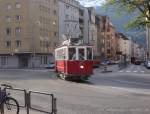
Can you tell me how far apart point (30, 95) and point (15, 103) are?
24.2 inches

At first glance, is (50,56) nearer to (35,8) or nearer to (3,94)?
(35,8)

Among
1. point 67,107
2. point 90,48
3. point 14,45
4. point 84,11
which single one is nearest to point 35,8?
point 14,45

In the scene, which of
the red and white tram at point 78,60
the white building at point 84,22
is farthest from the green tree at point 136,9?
the white building at point 84,22

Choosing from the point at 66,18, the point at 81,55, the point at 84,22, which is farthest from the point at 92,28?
the point at 81,55

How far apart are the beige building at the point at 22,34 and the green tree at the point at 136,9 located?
61816 mm

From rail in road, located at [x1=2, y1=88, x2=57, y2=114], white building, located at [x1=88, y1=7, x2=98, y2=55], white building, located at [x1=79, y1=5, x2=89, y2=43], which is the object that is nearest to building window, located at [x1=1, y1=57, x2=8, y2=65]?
white building, located at [x1=79, y1=5, x2=89, y2=43]

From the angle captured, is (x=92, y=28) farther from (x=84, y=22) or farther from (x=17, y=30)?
(x=17, y=30)

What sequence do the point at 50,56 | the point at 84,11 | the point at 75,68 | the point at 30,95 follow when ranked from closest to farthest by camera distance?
the point at 30,95 → the point at 75,68 → the point at 50,56 → the point at 84,11

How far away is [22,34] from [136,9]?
2548 inches

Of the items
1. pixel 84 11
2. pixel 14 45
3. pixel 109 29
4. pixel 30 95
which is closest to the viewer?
pixel 30 95

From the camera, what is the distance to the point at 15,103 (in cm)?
1395

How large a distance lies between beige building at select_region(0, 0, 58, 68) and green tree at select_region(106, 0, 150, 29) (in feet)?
203

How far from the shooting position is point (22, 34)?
324 ft

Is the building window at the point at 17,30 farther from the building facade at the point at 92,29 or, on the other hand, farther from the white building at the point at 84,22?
the building facade at the point at 92,29
